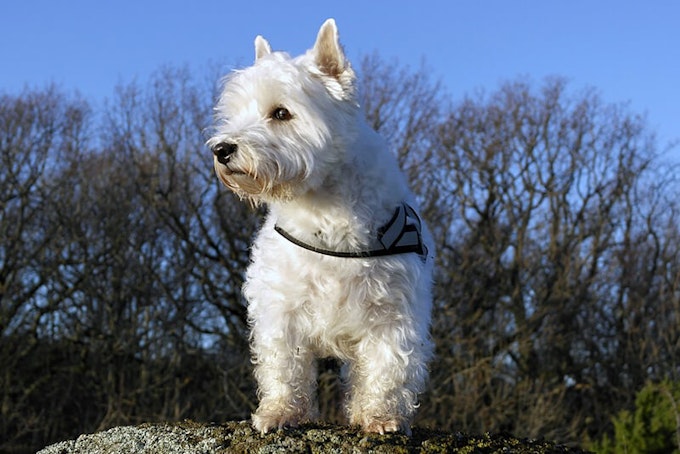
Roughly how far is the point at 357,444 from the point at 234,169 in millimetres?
1775

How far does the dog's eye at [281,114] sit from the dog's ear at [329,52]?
16.7 inches

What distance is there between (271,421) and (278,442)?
372mm

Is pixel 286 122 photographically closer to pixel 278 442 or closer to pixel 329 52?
pixel 329 52

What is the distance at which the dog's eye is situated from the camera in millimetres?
5328

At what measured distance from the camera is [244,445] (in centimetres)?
488

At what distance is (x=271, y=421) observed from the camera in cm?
522

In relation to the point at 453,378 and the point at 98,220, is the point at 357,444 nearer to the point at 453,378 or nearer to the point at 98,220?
the point at 453,378

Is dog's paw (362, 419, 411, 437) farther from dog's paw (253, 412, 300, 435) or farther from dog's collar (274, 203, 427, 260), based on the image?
dog's collar (274, 203, 427, 260)

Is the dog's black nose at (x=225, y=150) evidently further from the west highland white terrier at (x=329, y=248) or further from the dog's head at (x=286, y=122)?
the west highland white terrier at (x=329, y=248)

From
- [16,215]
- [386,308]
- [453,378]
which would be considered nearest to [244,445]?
[386,308]

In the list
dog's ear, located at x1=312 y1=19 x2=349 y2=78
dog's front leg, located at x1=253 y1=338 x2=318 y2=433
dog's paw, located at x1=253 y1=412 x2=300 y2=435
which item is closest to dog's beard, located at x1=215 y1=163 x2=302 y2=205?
dog's ear, located at x1=312 y1=19 x2=349 y2=78

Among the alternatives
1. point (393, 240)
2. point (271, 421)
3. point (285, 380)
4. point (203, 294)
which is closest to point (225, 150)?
point (393, 240)

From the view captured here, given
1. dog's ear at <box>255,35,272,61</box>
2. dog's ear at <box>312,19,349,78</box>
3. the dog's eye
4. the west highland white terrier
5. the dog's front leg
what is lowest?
the dog's front leg

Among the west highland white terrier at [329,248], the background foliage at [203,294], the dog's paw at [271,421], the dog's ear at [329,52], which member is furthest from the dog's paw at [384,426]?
the background foliage at [203,294]
